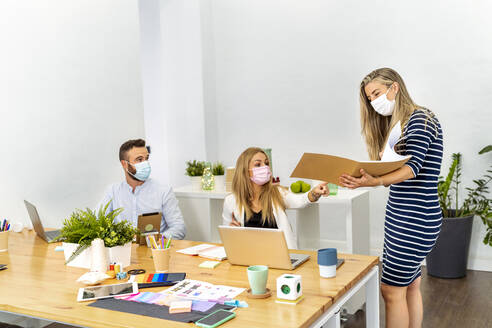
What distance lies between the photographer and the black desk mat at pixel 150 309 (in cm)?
161

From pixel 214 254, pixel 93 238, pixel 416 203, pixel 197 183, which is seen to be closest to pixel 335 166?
pixel 416 203

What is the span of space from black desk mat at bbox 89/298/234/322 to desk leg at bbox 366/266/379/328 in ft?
2.47

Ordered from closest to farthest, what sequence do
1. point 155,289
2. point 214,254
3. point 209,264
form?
1. point 155,289
2. point 209,264
3. point 214,254

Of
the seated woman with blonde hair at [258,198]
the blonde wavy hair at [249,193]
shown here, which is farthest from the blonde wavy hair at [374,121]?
the blonde wavy hair at [249,193]

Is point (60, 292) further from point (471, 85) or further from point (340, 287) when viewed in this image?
point (471, 85)

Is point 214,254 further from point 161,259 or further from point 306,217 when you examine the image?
point 306,217

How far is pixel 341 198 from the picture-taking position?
3234 mm

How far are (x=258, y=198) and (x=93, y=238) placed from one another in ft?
3.20

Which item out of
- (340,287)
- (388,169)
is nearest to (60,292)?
(340,287)

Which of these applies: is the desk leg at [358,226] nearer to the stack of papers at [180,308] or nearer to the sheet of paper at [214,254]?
the sheet of paper at [214,254]

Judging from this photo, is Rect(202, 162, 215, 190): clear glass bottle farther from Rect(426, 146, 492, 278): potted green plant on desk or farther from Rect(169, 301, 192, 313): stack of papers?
Rect(169, 301, 192, 313): stack of papers

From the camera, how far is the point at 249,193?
2.81m

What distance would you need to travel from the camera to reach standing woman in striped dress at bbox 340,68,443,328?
2111 millimetres

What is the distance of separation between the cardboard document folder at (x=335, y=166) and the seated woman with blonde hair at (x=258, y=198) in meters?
0.59
